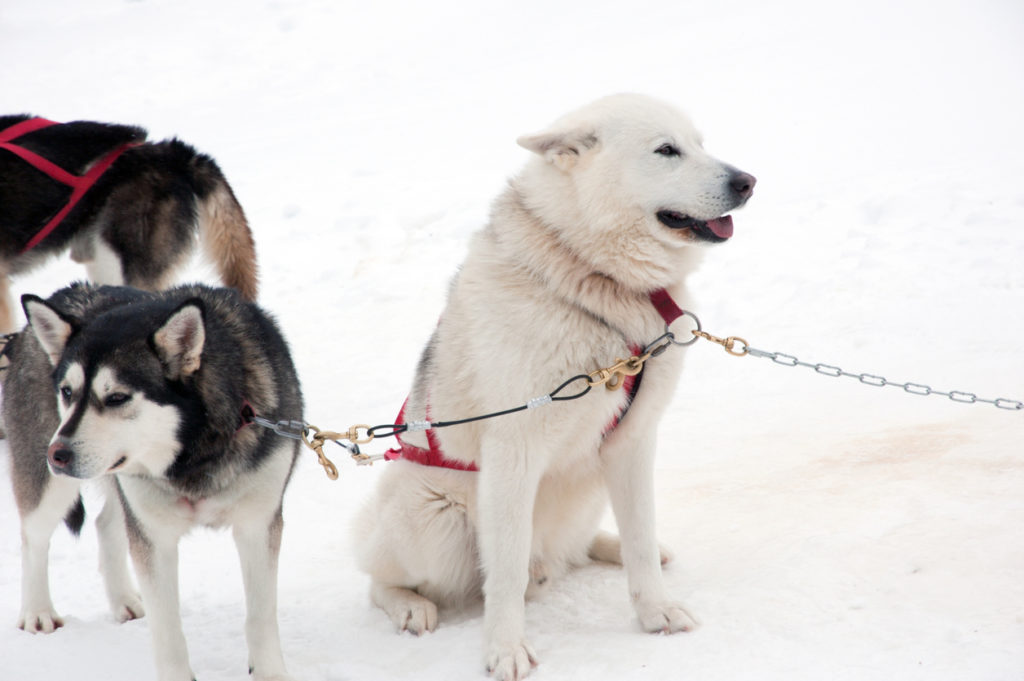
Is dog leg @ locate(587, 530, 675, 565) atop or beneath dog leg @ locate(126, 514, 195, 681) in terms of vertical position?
beneath

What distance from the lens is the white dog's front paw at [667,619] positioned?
9.46 ft

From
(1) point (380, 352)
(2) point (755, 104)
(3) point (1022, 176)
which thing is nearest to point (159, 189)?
(1) point (380, 352)

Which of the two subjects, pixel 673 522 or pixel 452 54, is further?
pixel 452 54

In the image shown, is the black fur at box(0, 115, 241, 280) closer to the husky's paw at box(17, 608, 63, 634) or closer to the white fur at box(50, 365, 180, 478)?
the husky's paw at box(17, 608, 63, 634)

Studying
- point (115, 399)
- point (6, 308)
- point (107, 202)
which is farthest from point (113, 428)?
point (6, 308)

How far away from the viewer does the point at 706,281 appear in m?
6.32

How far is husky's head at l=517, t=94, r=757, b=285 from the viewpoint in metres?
2.74

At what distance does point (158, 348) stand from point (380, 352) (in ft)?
12.5

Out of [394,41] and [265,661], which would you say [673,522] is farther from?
[394,41]

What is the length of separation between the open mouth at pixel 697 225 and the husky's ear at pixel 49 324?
1.77 meters

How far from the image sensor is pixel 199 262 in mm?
5055

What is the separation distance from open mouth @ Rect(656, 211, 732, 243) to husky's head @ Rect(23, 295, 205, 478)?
141 centimetres

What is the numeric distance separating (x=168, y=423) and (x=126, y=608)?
1.20 metres

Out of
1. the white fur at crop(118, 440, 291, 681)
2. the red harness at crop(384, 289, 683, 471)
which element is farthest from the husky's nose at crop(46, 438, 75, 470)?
the red harness at crop(384, 289, 683, 471)
